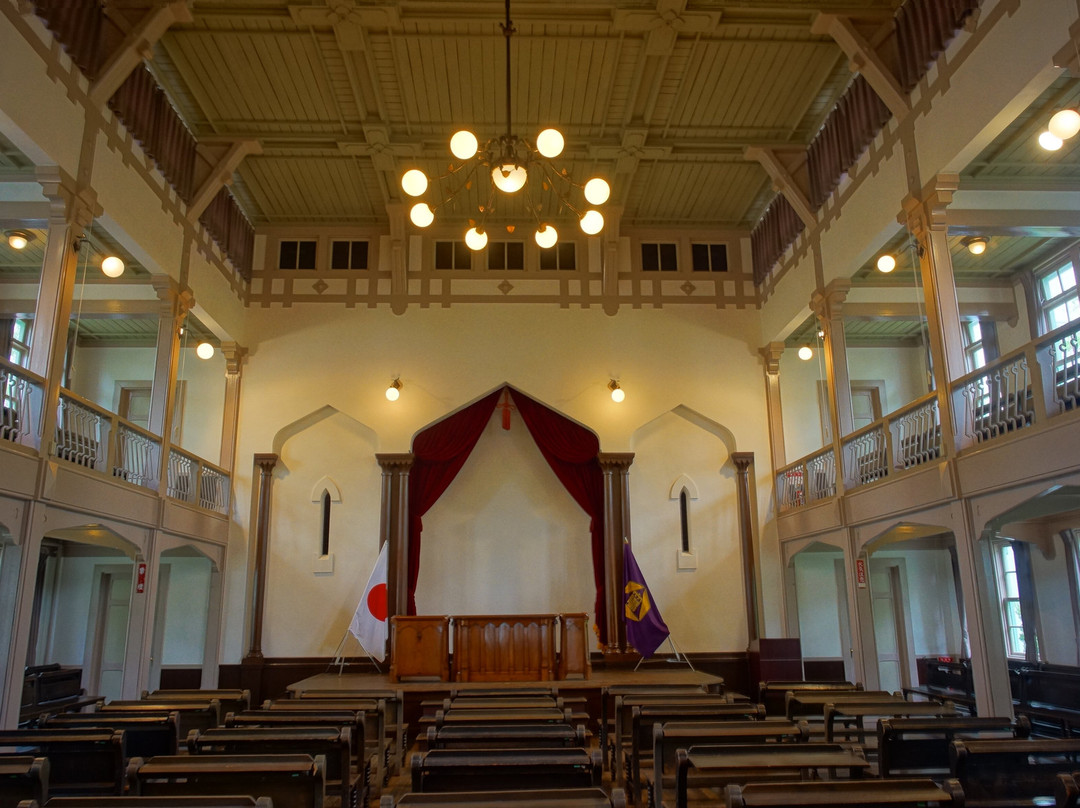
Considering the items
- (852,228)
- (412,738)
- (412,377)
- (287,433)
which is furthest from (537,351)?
(412,738)

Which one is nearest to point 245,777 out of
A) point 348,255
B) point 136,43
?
point 136,43

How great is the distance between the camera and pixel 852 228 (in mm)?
10516

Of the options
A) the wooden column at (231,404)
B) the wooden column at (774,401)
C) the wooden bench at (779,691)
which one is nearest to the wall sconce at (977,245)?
the wooden column at (774,401)

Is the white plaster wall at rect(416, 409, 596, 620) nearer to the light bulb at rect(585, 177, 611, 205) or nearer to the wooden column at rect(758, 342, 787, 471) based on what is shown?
the wooden column at rect(758, 342, 787, 471)

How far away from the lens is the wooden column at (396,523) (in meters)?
12.7

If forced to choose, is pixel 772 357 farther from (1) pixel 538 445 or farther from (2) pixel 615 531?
(1) pixel 538 445

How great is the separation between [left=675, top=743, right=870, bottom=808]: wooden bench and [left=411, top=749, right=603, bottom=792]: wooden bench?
459 millimetres

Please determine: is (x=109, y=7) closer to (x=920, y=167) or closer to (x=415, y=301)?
(x=415, y=301)

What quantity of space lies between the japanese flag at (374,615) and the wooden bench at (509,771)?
8143mm

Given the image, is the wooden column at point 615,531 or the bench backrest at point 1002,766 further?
the wooden column at point 615,531

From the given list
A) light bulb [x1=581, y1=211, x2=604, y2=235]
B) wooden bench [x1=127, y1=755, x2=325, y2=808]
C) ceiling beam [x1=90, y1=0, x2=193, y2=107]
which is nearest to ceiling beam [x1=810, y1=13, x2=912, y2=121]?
light bulb [x1=581, y1=211, x2=604, y2=235]

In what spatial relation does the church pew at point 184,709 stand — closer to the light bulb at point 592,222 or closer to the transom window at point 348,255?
the light bulb at point 592,222

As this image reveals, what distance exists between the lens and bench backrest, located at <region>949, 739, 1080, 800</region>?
4.13 meters

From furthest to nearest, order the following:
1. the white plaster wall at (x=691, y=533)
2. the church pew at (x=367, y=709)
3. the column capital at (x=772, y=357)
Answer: the column capital at (x=772, y=357) < the white plaster wall at (x=691, y=533) < the church pew at (x=367, y=709)
